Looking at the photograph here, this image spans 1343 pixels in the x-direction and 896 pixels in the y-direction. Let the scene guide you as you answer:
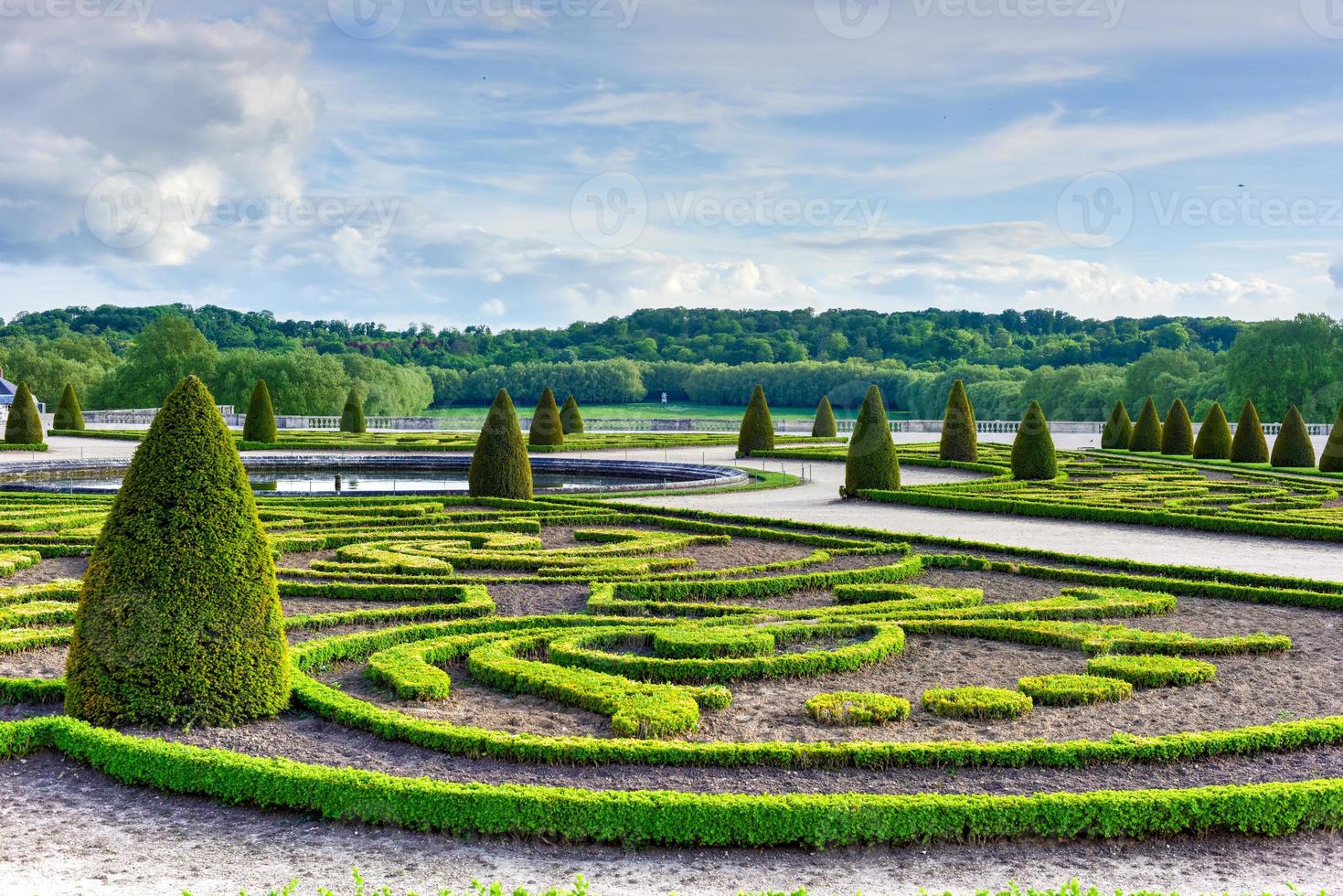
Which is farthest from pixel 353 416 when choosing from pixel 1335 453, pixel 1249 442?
pixel 1335 453

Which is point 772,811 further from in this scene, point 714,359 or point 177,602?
point 714,359

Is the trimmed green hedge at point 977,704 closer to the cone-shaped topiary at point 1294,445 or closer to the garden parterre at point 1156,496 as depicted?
the garden parterre at point 1156,496

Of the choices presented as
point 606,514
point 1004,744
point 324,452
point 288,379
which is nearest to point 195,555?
point 1004,744

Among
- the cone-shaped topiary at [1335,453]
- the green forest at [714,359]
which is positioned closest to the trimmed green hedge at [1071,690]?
the cone-shaped topiary at [1335,453]

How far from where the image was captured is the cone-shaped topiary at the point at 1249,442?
104 feet

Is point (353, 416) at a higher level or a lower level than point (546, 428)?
higher

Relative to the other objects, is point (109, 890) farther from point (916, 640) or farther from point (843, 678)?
point (916, 640)

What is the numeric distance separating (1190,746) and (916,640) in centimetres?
327

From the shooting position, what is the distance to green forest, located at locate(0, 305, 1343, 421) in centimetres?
6494

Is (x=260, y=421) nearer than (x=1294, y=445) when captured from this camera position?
No

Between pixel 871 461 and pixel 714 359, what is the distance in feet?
270

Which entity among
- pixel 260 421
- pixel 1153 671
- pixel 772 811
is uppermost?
pixel 260 421

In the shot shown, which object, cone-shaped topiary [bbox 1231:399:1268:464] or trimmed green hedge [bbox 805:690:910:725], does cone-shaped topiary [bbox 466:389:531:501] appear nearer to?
trimmed green hedge [bbox 805:690:910:725]

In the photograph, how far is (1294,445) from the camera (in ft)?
98.9
